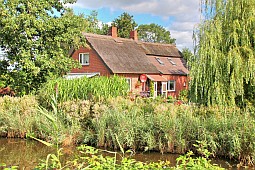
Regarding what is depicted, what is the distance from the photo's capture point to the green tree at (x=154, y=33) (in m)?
71.9

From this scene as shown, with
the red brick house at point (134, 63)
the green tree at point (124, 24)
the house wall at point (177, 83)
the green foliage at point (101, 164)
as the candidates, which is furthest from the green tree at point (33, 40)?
the green tree at point (124, 24)

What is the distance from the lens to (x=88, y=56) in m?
25.9

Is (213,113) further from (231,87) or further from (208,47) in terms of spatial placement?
(208,47)

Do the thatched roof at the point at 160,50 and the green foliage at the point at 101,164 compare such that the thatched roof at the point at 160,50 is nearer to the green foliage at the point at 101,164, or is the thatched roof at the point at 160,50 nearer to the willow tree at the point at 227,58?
the willow tree at the point at 227,58

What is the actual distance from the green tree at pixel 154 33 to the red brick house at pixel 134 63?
126 ft

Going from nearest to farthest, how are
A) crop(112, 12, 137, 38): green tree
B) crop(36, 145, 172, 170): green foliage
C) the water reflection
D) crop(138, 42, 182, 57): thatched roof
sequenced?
crop(36, 145, 172, 170): green foliage
the water reflection
crop(138, 42, 182, 57): thatched roof
crop(112, 12, 137, 38): green tree

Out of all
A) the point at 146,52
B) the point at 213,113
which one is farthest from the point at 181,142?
the point at 146,52

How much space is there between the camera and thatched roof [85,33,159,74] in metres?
24.9

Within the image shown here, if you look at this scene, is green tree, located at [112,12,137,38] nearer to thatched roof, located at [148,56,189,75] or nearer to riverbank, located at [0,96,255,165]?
thatched roof, located at [148,56,189,75]

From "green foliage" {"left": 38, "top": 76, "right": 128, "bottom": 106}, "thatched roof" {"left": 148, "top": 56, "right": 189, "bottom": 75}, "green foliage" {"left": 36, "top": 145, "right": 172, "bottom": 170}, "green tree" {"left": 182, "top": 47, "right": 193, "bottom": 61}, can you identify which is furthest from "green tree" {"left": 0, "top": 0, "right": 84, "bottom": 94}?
"thatched roof" {"left": 148, "top": 56, "right": 189, "bottom": 75}

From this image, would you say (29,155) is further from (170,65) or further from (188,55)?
(170,65)

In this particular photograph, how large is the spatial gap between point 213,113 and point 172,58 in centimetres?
2533

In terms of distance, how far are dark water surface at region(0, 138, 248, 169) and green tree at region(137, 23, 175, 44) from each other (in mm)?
63399

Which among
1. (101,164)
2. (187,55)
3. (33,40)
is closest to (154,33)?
(187,55)
